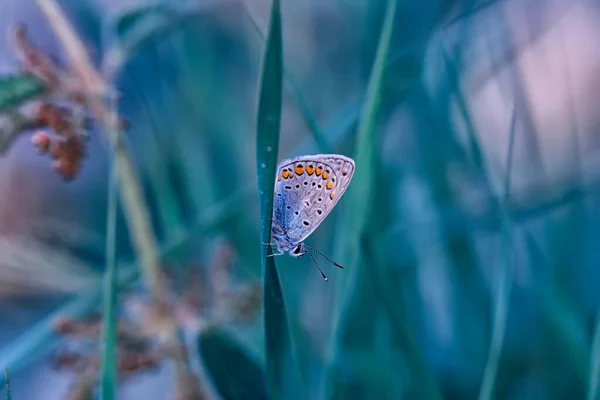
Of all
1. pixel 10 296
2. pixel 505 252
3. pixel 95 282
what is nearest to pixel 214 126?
pixel 95 282

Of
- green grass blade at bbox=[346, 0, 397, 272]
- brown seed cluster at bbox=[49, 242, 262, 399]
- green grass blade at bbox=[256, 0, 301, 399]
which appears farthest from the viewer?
brown seed cluster at bbox=[49, 242, 262, 399]

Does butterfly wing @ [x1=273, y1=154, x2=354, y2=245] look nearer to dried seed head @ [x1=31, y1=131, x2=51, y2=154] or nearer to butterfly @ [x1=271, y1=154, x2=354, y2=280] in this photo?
butterfly @ [x1=271, y1=154, x2=354, y2=280]

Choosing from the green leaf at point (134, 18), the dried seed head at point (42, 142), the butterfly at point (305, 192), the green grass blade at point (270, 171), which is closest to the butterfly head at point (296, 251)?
the butterfly at point (305, 192)

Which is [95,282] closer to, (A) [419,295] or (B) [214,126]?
(B) [214,126]

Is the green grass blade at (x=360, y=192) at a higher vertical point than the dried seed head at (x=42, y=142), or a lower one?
lower

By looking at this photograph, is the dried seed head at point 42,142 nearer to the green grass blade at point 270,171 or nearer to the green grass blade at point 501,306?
the green grass blade at point 270,171

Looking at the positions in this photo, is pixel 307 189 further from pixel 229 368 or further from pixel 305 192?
pixel 229 368

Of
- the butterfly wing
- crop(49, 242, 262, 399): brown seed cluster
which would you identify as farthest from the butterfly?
crop(49, 242, 262, 399): brown seed cluster
